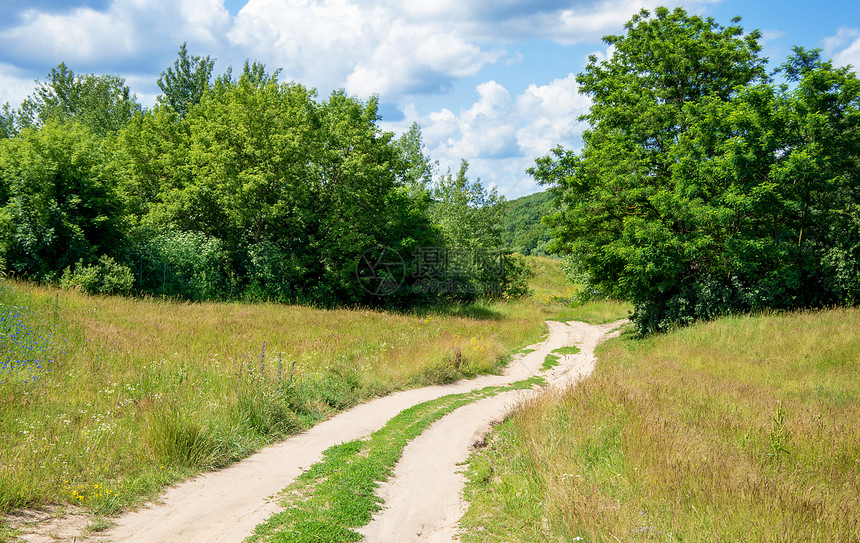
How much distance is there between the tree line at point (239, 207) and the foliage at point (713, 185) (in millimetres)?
11632

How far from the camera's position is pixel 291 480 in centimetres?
777

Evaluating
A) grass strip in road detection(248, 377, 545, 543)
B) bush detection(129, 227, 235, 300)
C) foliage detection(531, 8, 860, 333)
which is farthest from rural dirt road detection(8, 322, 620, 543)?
bush detection(129, 227, 235, 300)

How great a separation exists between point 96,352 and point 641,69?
29.2 metres

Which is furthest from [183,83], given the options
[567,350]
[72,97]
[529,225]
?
[529,225]

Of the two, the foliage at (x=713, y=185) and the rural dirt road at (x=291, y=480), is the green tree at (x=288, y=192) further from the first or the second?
the rural dirt road at (x=291, y=480)

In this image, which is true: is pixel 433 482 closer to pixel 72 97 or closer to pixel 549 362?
pixel 549 362

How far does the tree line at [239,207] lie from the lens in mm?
23000

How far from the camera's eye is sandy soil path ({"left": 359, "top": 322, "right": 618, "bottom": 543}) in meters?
6.48

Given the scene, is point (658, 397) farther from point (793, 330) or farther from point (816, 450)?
point (793, 330)

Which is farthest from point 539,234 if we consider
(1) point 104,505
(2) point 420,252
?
(1) point 104,505

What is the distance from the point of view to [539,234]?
93.9m

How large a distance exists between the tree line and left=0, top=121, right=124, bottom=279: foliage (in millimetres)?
61

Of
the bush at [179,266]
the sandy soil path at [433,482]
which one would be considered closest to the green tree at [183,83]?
the bush at [179,266]

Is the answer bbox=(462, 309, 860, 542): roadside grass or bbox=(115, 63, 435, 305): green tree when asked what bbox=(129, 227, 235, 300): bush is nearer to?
bbox=(115, 63, 435, 305): green tree
